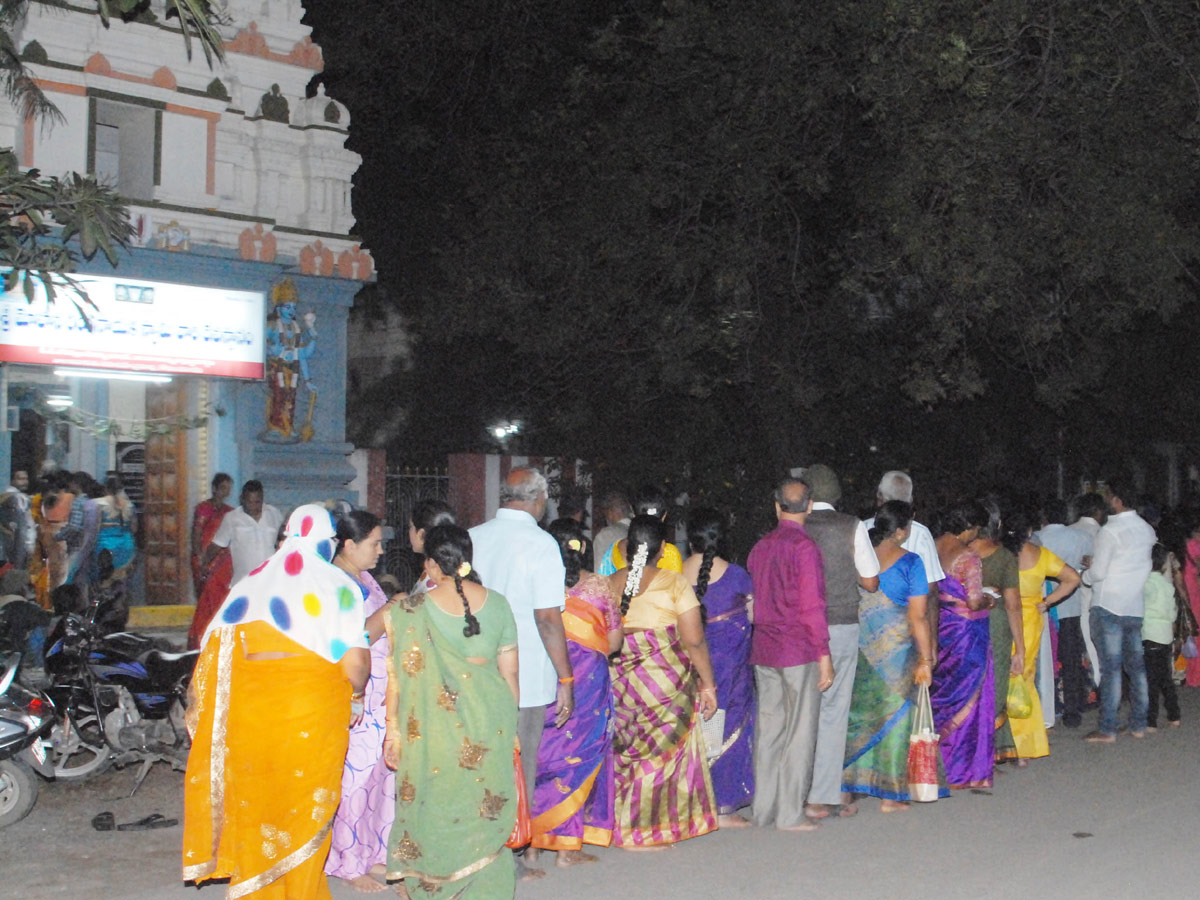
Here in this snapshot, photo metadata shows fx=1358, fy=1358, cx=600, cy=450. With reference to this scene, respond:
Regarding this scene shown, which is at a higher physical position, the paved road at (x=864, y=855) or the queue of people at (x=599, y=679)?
the queue of people at (x=599, y=679)

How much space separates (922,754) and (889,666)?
51cm

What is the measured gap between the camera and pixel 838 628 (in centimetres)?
737

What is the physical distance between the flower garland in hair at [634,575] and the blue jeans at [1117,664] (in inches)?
186

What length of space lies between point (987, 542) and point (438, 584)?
4.65 metres

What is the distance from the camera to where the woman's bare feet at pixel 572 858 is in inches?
255

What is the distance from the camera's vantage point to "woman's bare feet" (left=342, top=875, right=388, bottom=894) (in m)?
6.07

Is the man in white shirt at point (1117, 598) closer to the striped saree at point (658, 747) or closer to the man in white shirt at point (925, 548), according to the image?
the man in white shirt at point (925, 548)

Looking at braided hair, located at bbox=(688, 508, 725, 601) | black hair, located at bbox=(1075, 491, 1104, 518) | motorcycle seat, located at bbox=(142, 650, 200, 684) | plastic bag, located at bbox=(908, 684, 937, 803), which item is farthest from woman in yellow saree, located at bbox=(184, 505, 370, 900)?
black hair, located at bbox=(1075, 491, 1104, 518)

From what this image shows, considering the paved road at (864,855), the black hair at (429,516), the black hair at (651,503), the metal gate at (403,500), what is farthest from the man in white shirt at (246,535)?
the black hair at (429,516)

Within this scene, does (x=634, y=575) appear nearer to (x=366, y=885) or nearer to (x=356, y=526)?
(x=356, y=526)

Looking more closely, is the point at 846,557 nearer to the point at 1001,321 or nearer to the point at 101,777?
the point at 101,777

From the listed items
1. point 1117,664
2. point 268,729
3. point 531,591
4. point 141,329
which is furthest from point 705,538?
point 141,329

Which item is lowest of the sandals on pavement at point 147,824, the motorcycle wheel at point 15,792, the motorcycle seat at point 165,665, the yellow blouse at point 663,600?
the sandals on pavement at point 147,824

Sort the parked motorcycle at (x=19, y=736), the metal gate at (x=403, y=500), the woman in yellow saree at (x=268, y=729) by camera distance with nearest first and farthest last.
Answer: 1. the woman in yellow saree at (x=268, y=729)
2. the parked motorcycle at (x=19, y=736)
3. the metal gate at (x=403, y=500)
